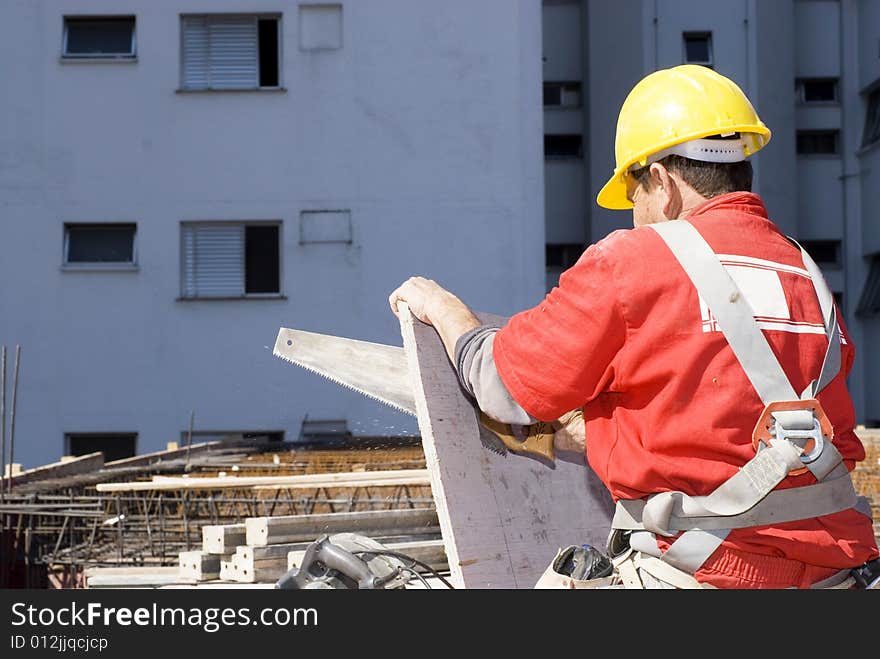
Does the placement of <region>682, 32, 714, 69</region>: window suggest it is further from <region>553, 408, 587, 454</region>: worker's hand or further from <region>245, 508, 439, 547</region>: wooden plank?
<region>553, 408, 587, 454</region>: worker's hand

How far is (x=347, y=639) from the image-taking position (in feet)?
7.86

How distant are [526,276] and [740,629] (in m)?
16.0

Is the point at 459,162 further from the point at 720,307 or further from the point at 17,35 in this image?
the point at 720,307

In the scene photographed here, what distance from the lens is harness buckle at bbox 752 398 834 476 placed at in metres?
2.62

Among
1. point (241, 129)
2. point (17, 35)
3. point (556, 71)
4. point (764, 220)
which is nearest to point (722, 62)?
point (556, 71)

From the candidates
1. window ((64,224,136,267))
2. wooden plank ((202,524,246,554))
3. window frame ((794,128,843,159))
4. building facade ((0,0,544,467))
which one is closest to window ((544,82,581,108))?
window frame ((794,128,843,159))

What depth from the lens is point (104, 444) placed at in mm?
18344

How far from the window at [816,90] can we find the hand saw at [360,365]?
23.5 metres

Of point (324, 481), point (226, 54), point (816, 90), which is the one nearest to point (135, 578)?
point (324, 481)

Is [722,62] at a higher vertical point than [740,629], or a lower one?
higher

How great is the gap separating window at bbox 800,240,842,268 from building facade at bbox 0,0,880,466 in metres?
9.63

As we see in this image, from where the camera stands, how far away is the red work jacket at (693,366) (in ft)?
8.73

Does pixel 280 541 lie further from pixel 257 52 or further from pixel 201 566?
pixel 257 52

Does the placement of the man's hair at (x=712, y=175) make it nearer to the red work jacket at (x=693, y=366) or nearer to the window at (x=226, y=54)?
the red work jacket at (x=693, y=366)
